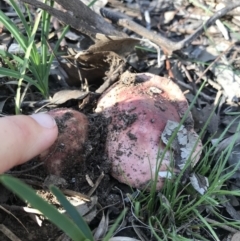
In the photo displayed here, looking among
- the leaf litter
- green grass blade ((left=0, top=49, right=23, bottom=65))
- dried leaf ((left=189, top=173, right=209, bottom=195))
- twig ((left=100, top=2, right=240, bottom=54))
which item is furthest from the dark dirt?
twig ((left=100, top=2, right=240, bottom=54))

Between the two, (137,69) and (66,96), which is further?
(137,69)

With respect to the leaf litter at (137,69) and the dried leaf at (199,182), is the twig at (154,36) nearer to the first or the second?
the leaf litter at (137,69)

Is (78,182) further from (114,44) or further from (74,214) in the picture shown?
(114,44)

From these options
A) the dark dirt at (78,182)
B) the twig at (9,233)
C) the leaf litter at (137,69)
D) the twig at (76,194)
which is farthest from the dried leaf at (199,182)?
the twig at (9,233)

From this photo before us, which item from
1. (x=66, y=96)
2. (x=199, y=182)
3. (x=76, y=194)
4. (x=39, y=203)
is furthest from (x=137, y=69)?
(x=39, y=203)

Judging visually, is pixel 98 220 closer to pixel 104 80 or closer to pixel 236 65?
pixel 104 80

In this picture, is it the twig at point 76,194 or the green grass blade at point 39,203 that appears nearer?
the green grass blade at point 39,203
